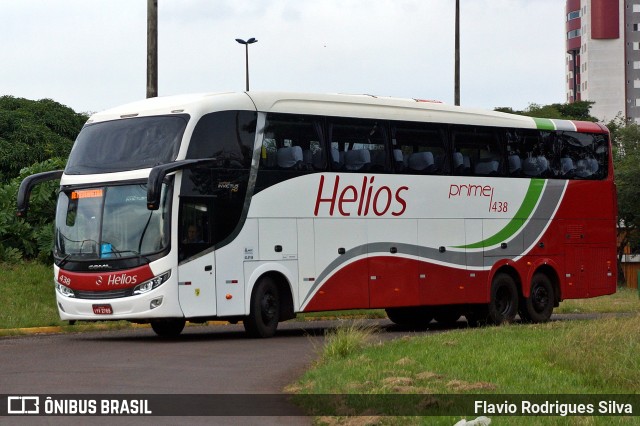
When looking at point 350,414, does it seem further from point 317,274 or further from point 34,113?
point 34,113

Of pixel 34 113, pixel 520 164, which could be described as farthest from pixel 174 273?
pixel 34 113

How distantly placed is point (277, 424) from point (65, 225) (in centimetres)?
1110

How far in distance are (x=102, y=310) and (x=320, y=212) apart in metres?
4.47

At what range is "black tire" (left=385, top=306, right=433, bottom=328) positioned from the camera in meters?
27.3

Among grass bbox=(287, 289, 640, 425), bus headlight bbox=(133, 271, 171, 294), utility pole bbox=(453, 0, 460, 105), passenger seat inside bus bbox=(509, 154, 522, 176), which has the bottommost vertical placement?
grass bbox=(287, 289, 640, 425)

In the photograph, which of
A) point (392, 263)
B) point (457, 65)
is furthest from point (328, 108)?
point (457, 65)

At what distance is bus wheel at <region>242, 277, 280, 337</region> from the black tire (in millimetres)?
5028

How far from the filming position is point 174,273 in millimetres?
21000

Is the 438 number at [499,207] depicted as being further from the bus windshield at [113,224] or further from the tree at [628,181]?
the tree at [628,181]

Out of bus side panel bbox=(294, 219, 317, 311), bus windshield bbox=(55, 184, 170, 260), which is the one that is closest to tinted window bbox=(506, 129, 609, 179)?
bus side panel bbox=(294, 219, 317, 311)

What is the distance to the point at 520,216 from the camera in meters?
27.1

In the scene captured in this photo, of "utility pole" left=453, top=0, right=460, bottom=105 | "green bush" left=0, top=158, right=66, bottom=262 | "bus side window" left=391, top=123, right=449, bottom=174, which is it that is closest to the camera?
"bus side window" left=391, top=123, right=449, bottom=174

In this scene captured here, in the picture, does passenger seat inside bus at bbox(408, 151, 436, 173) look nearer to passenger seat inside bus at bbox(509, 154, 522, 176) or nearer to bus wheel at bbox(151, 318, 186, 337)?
passenger seat inside bus at bbox(509, 154, 522, 176)

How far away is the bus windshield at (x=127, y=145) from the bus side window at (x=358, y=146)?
130 inches
